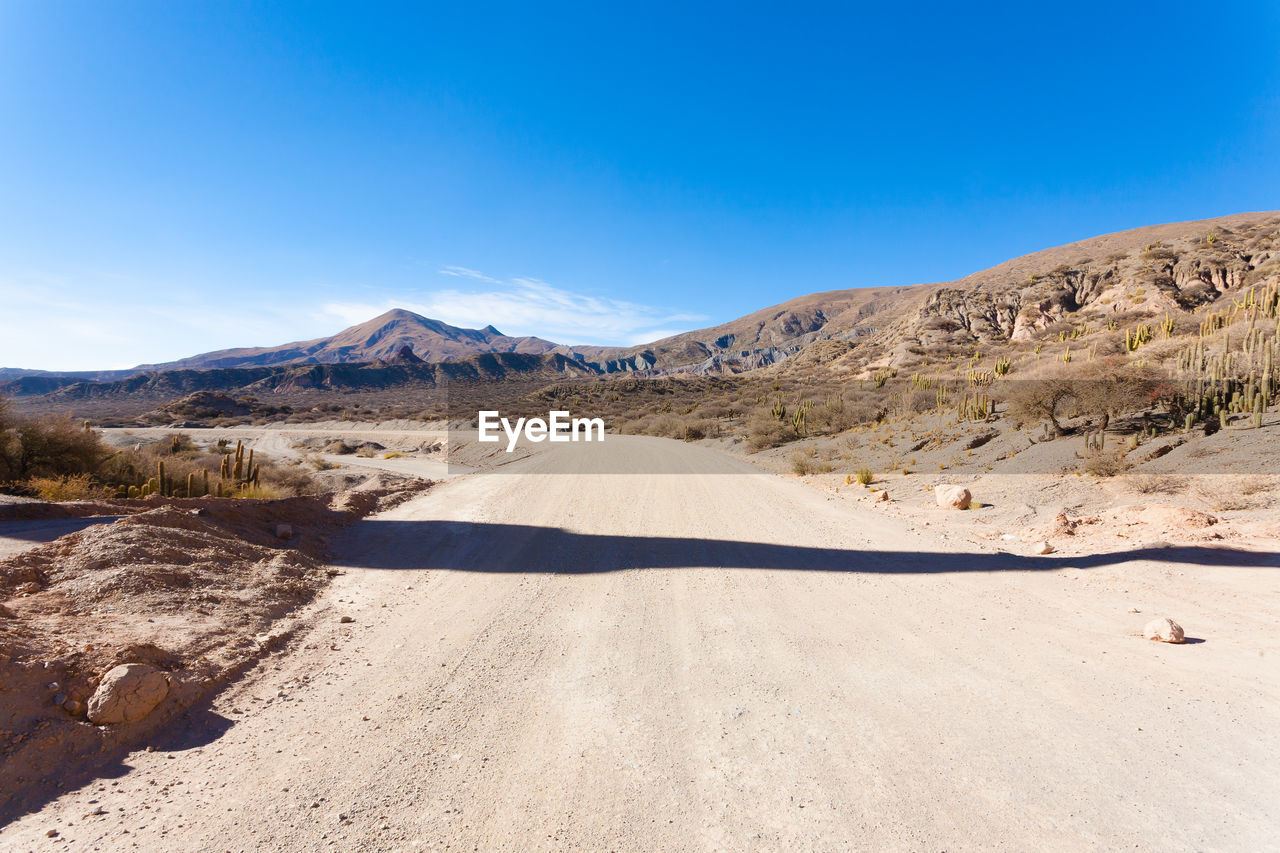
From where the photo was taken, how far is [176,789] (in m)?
2.98

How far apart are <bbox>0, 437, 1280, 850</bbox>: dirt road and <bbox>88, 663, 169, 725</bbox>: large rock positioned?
35 centimetres

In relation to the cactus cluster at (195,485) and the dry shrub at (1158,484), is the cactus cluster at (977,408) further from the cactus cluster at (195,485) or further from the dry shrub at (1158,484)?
the cactus cluster at (195,485)

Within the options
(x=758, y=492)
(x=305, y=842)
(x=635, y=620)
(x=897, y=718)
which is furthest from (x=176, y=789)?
(x=758, y=492)

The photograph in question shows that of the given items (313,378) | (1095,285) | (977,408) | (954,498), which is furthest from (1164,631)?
(313,378)

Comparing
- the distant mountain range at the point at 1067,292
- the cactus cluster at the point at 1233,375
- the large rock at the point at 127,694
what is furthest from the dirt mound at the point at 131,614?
the cactus cluster at the point at 1233,375

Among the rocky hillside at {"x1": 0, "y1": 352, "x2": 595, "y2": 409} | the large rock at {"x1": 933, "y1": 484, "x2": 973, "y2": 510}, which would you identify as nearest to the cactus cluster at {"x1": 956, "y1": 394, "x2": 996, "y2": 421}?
the large rock at {"x1": 933, "y1": 484, "x2": 973, "y2": 510}

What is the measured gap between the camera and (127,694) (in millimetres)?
3480

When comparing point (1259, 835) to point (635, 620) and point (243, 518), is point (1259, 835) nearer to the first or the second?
point (635, 620)

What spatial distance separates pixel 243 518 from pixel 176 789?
6.07m

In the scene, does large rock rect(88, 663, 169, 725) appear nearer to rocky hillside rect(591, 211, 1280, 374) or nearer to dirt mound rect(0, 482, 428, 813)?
dirt mound rect(0, 482, 428, 813)

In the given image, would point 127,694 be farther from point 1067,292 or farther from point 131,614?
point 1067,292

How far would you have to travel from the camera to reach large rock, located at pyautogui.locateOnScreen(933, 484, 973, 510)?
10.4 metres

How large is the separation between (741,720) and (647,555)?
4.27 meters

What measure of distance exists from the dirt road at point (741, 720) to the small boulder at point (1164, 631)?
127 mm
